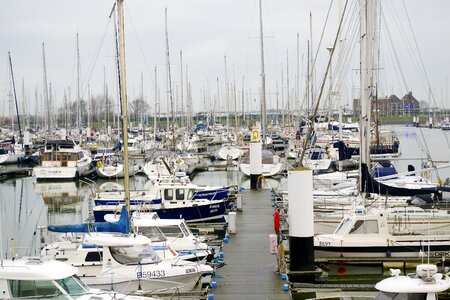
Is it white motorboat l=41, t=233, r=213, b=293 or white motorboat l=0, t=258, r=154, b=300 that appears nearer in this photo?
white motorboat l=0, t=258, r=154, b=300

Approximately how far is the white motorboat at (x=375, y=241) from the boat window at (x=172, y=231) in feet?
15.9

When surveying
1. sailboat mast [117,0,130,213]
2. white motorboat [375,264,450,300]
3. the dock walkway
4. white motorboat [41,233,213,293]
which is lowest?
the dock walkway

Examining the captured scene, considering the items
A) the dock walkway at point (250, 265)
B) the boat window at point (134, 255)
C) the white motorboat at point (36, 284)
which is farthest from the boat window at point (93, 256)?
the white motorboat at point (36, 284)

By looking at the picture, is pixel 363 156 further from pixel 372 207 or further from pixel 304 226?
pixel 304 226

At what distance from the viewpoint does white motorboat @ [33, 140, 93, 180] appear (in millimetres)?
61312

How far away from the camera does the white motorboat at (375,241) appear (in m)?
23.7

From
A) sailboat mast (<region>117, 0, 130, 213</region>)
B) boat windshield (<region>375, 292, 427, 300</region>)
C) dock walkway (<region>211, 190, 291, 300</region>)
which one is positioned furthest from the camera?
sailboat mast (<region>117, 0, 130, 213</region>)

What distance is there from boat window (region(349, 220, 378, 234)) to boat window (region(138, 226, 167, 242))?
6462 millimetres

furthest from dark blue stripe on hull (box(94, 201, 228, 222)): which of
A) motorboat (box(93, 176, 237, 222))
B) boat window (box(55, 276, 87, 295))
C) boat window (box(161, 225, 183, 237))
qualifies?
boat window (box(55, 276, 87, 295))

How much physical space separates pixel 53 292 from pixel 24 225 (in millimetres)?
23704

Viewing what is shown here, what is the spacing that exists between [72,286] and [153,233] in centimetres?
886

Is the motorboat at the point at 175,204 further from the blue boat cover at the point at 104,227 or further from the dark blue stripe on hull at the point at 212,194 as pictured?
the blue boat cover at the point at 104,227

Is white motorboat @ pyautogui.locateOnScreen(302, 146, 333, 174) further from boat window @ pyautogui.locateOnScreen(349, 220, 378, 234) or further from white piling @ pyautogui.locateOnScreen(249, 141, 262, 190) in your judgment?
boat window @ pyautogui.locateOnScreen(349, 220, 378, 234)

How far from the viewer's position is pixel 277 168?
5981 centimetres
